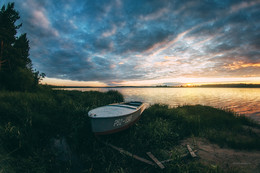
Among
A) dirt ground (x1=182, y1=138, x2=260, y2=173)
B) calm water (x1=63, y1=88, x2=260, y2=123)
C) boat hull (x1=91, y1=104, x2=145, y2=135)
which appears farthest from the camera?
calm water (x1=63, y1=88, x2=260, y2=123)

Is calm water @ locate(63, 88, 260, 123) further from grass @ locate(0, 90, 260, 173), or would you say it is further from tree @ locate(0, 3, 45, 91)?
tree @ locate(0, 3, 45, 91)

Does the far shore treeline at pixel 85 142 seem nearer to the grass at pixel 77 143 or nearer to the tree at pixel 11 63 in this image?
the grass at pixel 77 143

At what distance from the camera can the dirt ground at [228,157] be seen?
3.73m

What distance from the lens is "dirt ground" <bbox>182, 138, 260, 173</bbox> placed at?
373cm

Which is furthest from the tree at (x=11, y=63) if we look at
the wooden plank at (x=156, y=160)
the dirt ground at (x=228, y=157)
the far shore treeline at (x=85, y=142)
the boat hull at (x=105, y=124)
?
the dirt ground at (x=228, y=157)

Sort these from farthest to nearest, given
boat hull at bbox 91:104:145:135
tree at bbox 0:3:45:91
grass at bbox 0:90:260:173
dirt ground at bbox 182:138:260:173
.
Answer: tree at bbox 0:3:45:91 < boat hull at bbox 91:104:145:135 < grass at bbox 0:90:260:173 < dirt ground at bbox 182:138:260:173

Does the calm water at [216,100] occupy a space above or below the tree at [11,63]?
below

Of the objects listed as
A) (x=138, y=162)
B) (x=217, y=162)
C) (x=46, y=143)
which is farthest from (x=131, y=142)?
(x=46, y=143)

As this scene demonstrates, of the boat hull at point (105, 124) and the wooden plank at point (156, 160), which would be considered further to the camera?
the boat hull at point (105, 124)

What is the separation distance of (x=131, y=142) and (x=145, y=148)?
78 cm

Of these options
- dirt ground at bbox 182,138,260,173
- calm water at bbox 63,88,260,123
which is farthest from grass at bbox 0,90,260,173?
calm water at bbox 63,88,260,123

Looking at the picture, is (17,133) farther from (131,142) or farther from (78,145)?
(131,142)

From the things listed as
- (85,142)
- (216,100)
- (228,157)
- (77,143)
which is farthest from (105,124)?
(216,100)

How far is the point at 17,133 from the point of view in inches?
187
